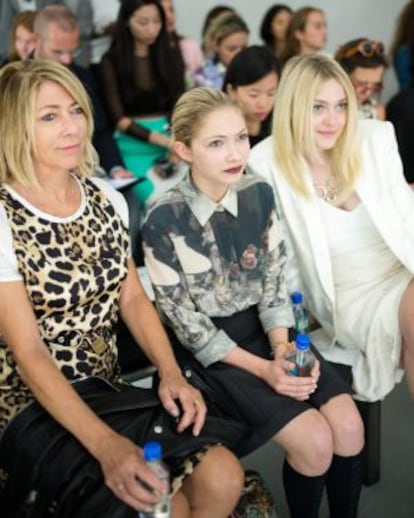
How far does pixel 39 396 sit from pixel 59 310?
0.20m

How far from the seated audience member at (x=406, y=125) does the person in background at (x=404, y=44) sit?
3.58 ft

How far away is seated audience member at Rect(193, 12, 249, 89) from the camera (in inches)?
155

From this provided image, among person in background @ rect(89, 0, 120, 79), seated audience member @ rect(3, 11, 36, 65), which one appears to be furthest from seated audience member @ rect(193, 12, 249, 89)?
seated audience member @ rect(3, 11, 36, 65)

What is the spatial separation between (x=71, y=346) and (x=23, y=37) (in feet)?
7.08

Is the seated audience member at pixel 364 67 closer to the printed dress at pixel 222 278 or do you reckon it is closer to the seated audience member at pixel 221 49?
the seated audience member at pixel 221 49

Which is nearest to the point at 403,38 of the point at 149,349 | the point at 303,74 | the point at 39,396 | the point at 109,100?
the point at 109,100

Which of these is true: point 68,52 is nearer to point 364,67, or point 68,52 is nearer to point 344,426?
point 364,67

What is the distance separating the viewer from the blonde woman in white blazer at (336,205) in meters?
1.90

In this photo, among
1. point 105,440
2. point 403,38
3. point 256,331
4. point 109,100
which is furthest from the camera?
point 403,38

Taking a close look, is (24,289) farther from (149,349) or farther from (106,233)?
(149,349)

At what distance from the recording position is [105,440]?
4.31 ft

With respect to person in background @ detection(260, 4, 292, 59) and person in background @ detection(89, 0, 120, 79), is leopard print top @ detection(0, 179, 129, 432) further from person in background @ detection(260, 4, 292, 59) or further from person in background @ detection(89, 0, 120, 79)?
person in background @ detection(260, 4, 292, 59)

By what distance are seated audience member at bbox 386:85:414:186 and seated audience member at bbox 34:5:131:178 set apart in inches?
48.9

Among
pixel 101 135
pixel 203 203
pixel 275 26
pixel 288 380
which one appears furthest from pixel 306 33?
pixel 288 380
